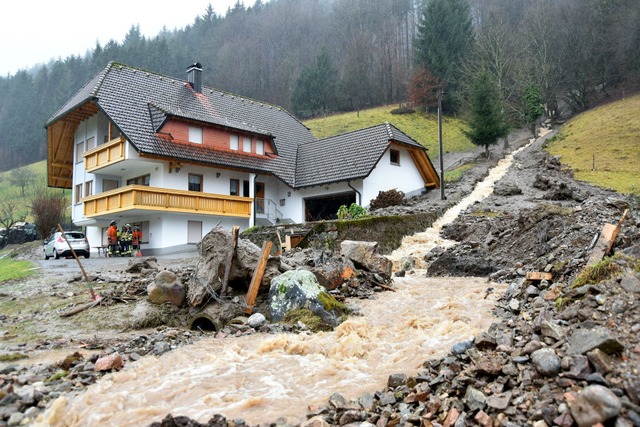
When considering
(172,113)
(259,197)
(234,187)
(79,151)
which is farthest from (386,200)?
(79,151)

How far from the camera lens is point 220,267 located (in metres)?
11.2

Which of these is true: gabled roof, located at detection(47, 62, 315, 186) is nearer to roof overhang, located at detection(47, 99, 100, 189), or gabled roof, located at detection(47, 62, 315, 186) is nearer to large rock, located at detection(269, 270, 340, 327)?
roof overhang, located at detection(47, 99, 100, 189)

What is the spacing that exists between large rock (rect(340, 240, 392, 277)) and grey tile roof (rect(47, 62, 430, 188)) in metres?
13.4

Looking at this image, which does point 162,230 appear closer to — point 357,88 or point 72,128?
point 72,128

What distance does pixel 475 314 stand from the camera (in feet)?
28.9

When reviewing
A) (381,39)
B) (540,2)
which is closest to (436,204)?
(540,2)

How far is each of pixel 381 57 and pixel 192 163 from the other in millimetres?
57674

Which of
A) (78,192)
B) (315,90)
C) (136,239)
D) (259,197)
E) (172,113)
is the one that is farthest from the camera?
(315,90)

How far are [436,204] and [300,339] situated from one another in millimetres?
18402

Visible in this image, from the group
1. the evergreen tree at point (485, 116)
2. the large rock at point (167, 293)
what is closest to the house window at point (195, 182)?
the large rock at point (167, 293)

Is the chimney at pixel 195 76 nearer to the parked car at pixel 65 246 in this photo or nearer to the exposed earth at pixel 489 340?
the parked car at pixel 65 246

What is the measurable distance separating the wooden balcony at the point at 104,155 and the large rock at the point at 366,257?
56.9 feet

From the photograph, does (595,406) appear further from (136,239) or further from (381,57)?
(381,57)

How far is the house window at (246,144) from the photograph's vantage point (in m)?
30.9
